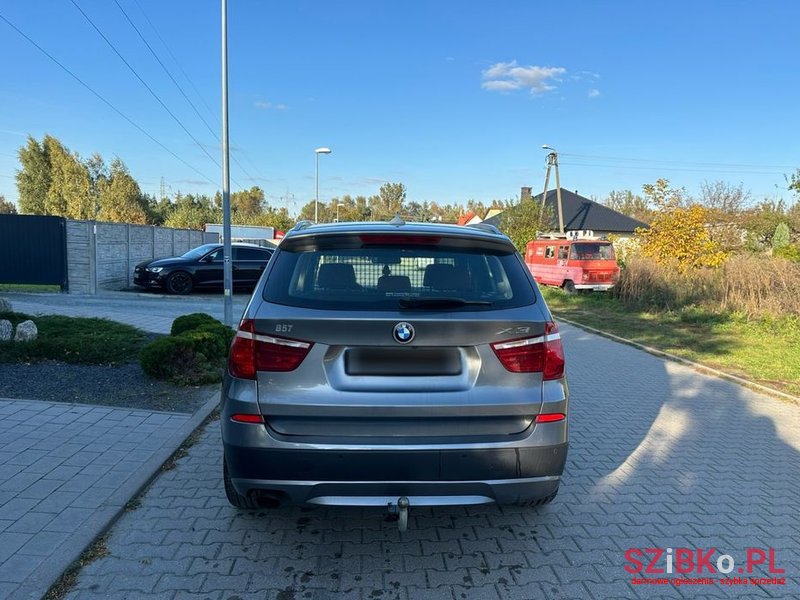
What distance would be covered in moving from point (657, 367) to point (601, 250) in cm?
1147

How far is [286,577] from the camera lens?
9.41 ft

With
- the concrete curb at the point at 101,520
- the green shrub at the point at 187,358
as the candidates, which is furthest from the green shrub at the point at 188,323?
the concrete curb at the point at 101,520

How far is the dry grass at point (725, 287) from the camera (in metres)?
13.5

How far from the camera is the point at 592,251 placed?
19516 millimetres

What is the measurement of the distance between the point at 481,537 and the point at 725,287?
546 inches

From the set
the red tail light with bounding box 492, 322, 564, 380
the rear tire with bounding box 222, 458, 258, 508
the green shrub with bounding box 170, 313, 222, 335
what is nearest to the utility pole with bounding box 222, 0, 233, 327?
the green shrub with bounding box 170, 313, 222, 335

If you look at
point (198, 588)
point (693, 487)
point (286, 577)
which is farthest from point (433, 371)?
point (693, 487)

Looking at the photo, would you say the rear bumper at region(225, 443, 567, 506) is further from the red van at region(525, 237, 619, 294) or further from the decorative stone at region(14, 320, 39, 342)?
the red van at region(525, 237, 619, 294)

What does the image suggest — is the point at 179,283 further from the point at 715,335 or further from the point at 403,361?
the point at 403,361

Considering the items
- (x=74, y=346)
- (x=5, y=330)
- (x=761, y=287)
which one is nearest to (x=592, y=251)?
(x=761, y=287)

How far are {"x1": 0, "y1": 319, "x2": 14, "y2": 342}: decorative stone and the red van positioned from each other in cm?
1464

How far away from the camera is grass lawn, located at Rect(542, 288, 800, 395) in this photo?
8625mm

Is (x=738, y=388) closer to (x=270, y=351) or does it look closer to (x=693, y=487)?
(x=693, y=487)

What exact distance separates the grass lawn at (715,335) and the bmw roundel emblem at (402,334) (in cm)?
679
